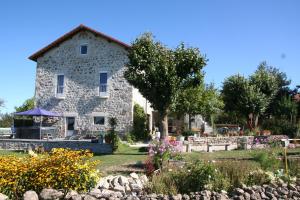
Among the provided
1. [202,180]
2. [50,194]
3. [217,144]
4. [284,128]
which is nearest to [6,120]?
[217,144]

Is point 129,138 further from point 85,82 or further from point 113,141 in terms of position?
point 113,141

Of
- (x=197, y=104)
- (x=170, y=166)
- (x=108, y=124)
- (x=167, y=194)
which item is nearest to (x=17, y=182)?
(x=167, y=194)

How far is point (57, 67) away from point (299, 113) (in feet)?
66.4

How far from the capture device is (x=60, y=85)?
28.6 metres

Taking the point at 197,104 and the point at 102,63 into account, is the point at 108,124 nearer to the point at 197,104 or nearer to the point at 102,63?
the point at 102,63

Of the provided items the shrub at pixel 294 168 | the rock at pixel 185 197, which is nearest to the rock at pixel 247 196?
the rock at pixel 185 197

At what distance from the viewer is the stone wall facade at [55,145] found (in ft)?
63.9

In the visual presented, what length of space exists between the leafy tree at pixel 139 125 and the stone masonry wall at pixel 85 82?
1.60 feet

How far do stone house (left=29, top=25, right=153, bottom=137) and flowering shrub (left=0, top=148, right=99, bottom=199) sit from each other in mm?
18663

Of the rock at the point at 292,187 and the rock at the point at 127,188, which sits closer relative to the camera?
the rock at the point at 292,187

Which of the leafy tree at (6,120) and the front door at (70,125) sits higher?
the leafy tree at (6,120)

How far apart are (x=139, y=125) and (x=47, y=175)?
1924 centimetres

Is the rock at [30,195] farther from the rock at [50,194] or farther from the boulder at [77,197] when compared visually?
the boulder at [77,197]

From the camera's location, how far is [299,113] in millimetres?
32281
